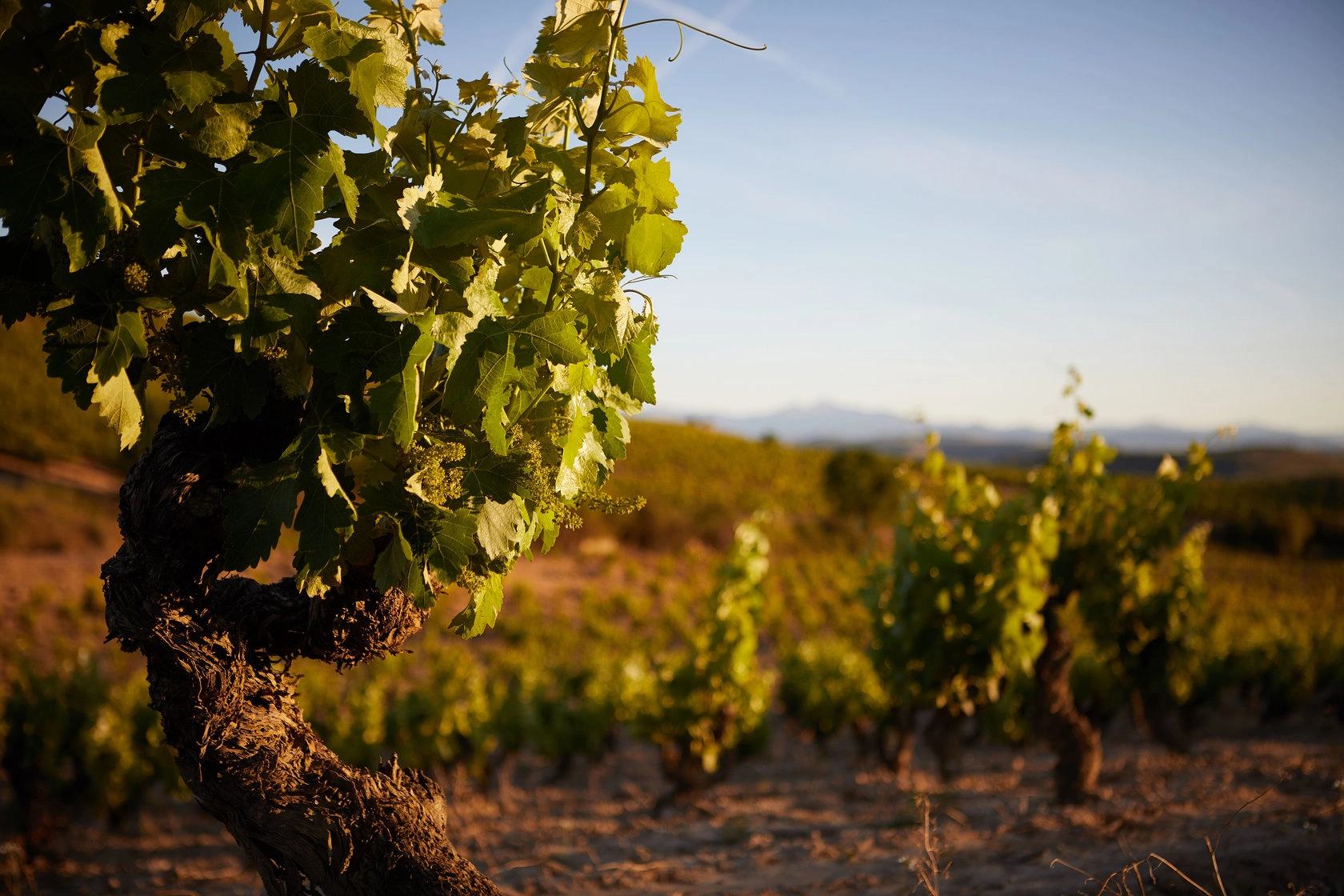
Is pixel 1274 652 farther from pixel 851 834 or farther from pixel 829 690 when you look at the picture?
pixel 851 834

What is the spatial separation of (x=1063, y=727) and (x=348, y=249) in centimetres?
707

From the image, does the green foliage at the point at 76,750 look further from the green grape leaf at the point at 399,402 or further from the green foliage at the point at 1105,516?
the green foliage at the point at 1105,516

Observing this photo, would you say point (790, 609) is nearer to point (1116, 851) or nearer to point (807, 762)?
point (807, 762)

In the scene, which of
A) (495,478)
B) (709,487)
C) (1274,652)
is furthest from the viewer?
(709,487)

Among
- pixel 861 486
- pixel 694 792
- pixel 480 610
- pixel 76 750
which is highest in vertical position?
pixel 480 610

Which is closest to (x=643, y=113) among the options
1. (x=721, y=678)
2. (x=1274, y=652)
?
(x=721, y=678)

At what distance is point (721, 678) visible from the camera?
8703 mm

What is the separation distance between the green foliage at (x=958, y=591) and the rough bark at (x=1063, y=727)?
0.26 metres

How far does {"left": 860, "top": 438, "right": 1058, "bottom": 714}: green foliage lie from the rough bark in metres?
0.26

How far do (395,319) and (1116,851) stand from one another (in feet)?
16.0

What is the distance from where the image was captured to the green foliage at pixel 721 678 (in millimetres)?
8656

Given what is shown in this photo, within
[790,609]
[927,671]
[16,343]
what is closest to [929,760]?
[927,671]

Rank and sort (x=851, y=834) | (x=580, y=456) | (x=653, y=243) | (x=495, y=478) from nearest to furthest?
(x=653, y=243)
(x=495, y=478)
(x=580, y=456)
(x=851, y=834)

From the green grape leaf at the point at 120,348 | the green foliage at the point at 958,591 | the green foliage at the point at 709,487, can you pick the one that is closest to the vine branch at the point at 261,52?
the green grape leaf at the point at 120,348
